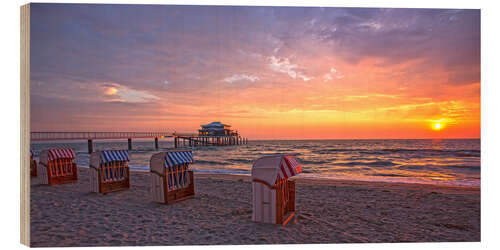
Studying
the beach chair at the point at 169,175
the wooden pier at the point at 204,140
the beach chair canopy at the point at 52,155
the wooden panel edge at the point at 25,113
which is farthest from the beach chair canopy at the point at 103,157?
the wooden pier at the point at 204,140

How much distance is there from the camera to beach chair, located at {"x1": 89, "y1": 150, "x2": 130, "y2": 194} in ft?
21.6

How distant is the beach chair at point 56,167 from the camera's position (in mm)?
7887

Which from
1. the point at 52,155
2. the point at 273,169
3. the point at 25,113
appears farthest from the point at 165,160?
the point at 52,155

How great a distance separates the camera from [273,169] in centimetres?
411

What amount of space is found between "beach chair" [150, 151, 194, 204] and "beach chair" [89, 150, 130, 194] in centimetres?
187

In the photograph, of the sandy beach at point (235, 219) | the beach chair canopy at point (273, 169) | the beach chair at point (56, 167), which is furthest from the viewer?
the beach chair at point (56, 167)

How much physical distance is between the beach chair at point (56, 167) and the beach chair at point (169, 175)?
15.0 ft

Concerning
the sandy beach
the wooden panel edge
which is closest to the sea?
the sandy beach

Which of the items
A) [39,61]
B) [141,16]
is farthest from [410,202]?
[39,61]

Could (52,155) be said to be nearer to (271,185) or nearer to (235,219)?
(235,219)

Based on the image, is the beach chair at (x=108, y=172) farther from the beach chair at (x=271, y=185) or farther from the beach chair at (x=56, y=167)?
the beach chair at (x=271, y=185)

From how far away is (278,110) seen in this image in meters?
9.97

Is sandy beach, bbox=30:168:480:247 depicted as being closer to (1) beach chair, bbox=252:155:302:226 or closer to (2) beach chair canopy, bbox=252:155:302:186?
(1) beach chair, bbox=252:155:302:226
